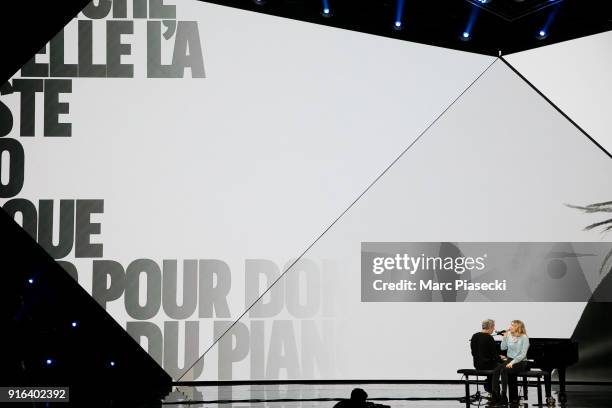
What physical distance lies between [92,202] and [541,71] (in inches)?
212

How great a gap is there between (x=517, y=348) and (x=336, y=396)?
1.78 meters

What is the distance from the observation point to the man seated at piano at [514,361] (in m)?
6.60

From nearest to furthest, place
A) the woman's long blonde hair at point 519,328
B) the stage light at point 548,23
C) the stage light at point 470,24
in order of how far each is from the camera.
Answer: the woman's long blonde hair at point 519,328 < the stage light at point 548,23 < the stage light at point 470,24

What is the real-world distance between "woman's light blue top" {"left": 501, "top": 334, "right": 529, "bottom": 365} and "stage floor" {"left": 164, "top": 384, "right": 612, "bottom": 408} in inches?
15.7

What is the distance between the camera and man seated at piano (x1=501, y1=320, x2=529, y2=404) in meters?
6.60

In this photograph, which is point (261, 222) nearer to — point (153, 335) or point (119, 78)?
point (153, 335)

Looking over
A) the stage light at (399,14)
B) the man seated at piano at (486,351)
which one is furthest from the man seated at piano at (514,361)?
the stage light at (399,14)

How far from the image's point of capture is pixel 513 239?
8469 mm

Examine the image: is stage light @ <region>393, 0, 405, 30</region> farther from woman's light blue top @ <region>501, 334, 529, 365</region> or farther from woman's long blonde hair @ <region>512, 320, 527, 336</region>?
woman's light blue top @ <region>501, 334, 529, 365</region>

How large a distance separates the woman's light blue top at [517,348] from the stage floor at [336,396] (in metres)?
0.40

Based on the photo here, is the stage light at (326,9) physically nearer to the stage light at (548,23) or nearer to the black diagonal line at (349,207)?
the black diagonal line at (349,207)

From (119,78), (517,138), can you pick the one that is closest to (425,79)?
(517,138)

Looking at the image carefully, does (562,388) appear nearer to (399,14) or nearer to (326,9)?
(399,14)

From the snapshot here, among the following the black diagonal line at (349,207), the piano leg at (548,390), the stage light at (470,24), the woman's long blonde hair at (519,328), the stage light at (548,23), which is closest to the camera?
the piano leg at (548,390)
